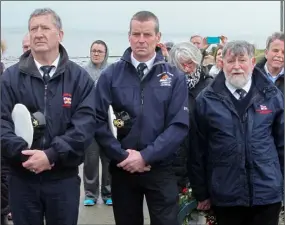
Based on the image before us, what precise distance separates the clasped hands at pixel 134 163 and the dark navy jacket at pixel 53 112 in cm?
30

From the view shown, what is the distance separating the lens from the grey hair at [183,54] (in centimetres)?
397

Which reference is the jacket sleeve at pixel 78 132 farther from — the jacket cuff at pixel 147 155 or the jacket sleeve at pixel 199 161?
the jacket sleeve at pixel 199 161

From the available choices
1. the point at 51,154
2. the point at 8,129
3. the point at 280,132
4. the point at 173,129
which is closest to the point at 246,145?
the point at 280,132

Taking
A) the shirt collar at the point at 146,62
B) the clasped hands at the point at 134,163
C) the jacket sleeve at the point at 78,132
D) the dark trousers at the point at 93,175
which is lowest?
the dark trousers at the point at 93,175

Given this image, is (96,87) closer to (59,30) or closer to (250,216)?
(59,30)

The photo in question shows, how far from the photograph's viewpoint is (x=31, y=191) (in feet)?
10.7

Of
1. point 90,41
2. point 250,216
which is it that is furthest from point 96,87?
point 90,41

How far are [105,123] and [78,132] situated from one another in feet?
1.01

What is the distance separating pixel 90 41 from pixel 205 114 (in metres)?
2.81

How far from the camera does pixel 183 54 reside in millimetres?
3971

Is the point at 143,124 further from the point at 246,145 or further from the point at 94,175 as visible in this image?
the point at 94,175

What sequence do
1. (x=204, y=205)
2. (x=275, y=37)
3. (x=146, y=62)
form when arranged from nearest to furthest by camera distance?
1. (x=146, y=62)
2. (x=204, y=205)
3. (x=275, y=37)

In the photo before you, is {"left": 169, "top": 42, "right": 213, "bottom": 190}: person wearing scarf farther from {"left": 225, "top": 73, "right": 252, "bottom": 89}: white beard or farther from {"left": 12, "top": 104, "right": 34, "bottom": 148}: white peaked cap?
{"left": 12, "top": 104, "right": 34, "bottom": 148}: white peaked cap

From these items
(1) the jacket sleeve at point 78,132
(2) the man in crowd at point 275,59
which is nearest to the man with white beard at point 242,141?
(1) the jacket sleeve at point 78,132
